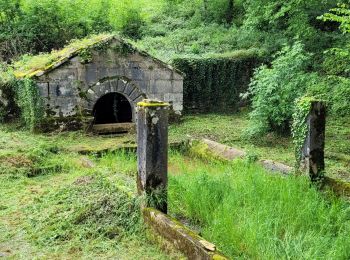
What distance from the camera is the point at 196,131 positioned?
12281mm

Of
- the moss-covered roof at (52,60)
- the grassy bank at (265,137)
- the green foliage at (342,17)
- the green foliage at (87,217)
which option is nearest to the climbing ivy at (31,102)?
the moss-covered roof at (52,60)

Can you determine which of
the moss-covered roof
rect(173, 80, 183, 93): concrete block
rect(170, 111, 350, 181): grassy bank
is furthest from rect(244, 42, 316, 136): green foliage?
the moss-covered roof

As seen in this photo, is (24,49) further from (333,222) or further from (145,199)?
(333,222)

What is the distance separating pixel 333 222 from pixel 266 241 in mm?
1257

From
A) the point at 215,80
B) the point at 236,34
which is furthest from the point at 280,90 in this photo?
the point at 236,34

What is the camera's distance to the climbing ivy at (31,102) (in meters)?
11.0

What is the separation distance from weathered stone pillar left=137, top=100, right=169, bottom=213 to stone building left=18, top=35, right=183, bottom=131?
21.1ft

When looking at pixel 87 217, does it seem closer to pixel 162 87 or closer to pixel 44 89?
pixel 44 89

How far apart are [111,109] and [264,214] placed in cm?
952

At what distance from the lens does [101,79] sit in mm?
11836

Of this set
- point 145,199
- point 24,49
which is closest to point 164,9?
point 24,49

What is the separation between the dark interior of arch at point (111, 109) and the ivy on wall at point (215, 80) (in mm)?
2350

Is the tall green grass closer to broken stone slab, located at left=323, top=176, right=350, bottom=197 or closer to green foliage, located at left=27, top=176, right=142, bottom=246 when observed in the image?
broken stone slab, located at left=323, top=176, right=350, bottom=197

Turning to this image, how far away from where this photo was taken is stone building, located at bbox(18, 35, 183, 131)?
11250 mm
